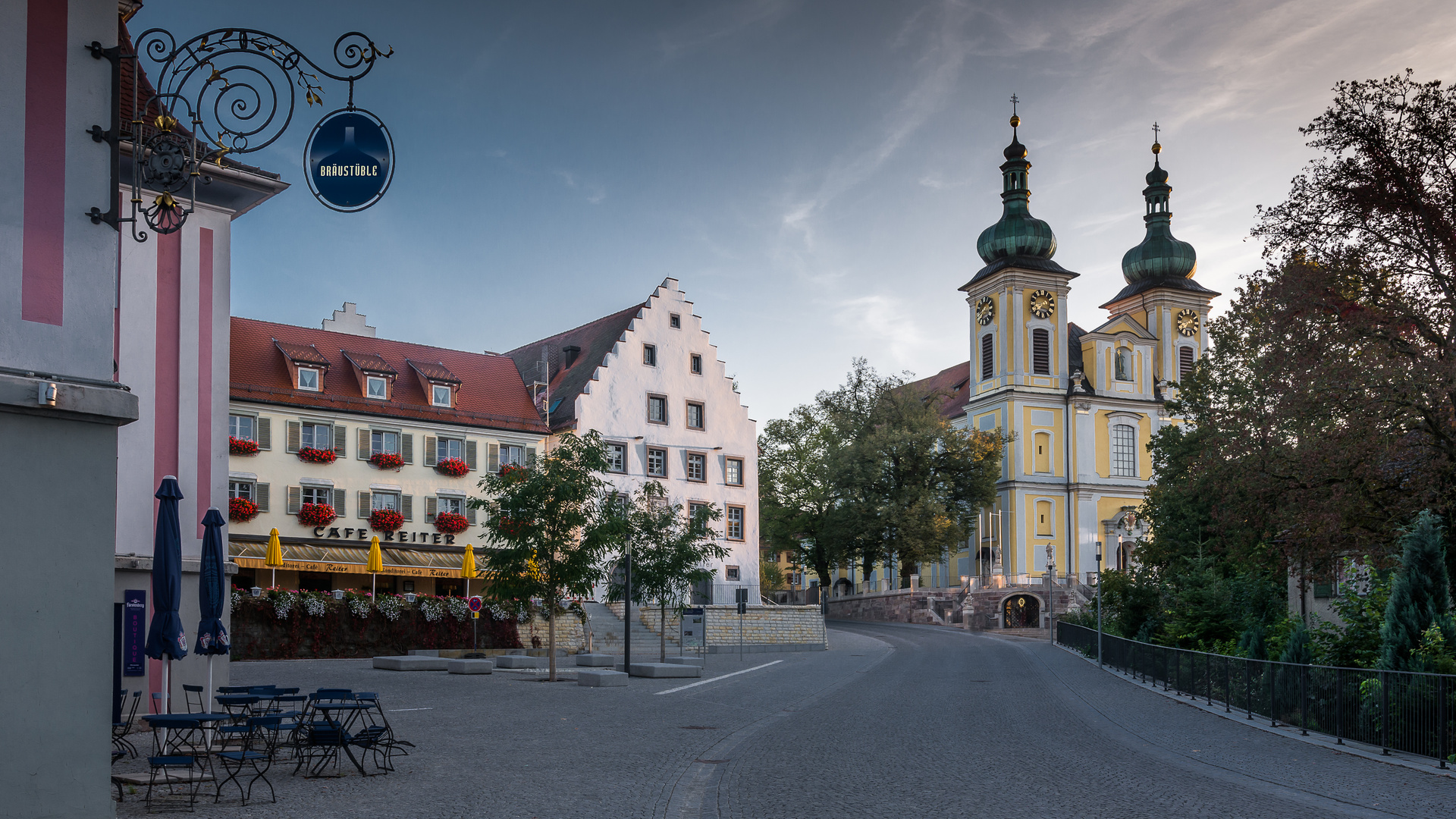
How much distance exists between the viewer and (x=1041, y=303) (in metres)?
79.5

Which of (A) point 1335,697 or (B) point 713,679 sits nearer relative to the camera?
(A) point 1335,697

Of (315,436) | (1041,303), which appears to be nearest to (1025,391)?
(1041,303)

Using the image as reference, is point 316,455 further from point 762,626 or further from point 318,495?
point 762,626

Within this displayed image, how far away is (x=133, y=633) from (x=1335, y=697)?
628 inches

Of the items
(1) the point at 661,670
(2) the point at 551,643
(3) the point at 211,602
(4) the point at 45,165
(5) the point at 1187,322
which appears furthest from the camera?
(5) the point at 1187,322

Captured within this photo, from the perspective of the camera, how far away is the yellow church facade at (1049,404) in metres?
78.2

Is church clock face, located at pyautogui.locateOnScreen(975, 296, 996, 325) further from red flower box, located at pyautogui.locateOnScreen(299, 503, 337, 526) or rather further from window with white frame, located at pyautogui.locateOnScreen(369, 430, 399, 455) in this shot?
red flower box, located at pyautogui.locateOnScreen(299, 503, 337, 526)

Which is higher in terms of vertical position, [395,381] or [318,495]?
[395,381]

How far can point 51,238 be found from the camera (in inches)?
366

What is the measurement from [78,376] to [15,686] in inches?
85.5

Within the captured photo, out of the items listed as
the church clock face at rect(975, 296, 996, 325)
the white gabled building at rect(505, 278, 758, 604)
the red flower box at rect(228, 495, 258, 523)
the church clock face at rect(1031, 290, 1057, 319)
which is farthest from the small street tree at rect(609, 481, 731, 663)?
the church clock face at rect(975, 296, 996, 325)

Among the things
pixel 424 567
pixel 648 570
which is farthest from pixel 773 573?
pixel 648 570

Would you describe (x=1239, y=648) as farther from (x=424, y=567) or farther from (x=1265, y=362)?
(x=424, y=567)

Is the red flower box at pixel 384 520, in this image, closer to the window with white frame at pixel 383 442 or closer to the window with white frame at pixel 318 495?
the window with white frame at pixel 318 495
